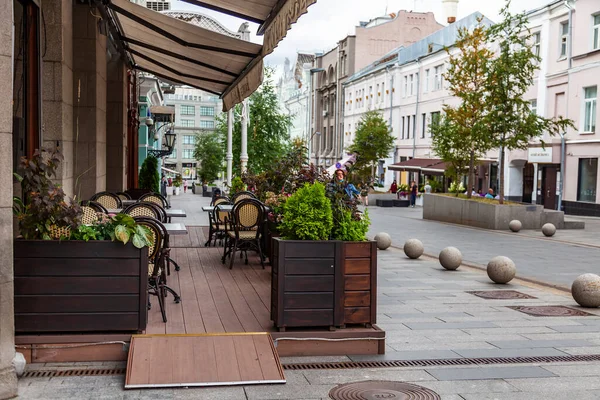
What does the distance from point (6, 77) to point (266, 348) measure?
2.81m

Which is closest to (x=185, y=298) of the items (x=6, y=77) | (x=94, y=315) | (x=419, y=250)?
(x=94, y=315)

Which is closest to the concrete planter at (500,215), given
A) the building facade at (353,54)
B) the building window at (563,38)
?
the building window at (563,38)

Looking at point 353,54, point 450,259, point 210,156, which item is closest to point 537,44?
point 450,259

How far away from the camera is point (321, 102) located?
88.6m

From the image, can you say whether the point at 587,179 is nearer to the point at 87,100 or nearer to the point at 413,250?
the point at 413,250

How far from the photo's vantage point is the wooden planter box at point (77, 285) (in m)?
5.75

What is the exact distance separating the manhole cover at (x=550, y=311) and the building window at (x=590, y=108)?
82.8ft

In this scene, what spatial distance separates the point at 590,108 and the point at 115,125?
23.8m

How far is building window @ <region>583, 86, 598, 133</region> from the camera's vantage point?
1266 inches

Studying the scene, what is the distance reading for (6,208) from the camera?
5.04m

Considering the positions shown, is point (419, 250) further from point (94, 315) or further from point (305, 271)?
point (94, 315)

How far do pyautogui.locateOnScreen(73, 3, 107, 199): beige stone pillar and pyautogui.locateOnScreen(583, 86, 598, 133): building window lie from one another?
25.2 meters

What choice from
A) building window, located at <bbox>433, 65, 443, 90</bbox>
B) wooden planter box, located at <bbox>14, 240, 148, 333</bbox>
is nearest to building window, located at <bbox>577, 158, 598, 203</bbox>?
building window, located at <bbox>433, 65, 443, 90</bbox>

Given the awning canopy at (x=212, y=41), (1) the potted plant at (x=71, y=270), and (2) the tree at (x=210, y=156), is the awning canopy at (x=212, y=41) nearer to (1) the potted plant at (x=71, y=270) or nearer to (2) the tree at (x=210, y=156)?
(1) the potted plant at (x=71, y=270)
